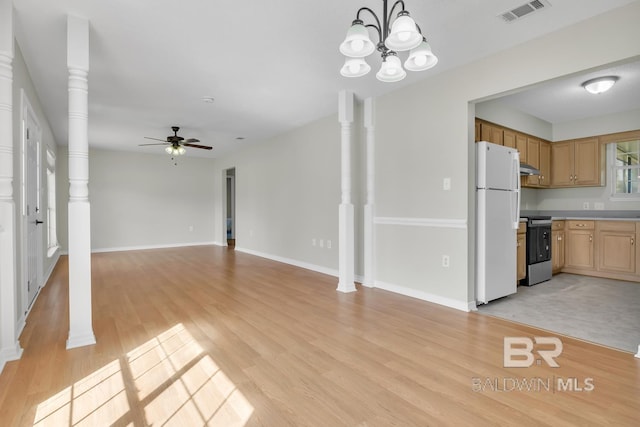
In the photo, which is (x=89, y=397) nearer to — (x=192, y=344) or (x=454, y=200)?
(x=192, y=344)

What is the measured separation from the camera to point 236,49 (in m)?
3.00

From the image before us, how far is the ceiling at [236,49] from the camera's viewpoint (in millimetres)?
2375

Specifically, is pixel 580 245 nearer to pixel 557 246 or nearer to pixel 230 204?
pixel 557 246

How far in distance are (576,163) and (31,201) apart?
7.83 metres

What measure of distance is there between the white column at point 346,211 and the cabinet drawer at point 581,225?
3.74 metres

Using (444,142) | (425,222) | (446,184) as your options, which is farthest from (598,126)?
(425,222)

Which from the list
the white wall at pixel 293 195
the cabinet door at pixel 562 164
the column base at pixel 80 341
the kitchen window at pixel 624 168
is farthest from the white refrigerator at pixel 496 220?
the column base at pixel 80 341

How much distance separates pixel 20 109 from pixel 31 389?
241 centimetres

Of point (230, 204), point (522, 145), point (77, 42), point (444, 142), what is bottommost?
point (230, 204)

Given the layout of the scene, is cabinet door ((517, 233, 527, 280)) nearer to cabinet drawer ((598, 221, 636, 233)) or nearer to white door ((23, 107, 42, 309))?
cabinet drawer ((598, 221, 636, 233))

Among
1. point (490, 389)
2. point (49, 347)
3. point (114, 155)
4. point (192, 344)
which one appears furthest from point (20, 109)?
point (114, 155)

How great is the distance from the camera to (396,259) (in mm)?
4090

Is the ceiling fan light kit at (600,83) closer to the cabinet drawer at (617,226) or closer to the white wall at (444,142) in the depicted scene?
the white wall at (444,142)

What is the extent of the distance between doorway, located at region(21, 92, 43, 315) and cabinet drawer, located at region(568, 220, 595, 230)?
7.17 meters
